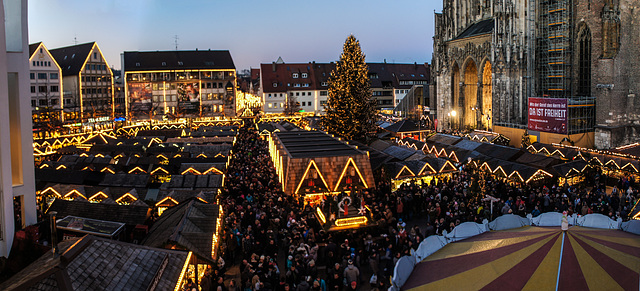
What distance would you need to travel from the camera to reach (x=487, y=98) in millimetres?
51938

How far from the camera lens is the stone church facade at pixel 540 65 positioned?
35.9m

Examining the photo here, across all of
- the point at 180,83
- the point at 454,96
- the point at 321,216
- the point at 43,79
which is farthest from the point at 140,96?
the point at 321,216

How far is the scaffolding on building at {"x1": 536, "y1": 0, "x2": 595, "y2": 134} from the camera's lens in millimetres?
42219

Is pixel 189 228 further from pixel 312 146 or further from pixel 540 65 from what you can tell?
pixel 540 65

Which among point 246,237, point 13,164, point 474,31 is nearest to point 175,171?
point 246,237

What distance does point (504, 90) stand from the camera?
45.3 meters

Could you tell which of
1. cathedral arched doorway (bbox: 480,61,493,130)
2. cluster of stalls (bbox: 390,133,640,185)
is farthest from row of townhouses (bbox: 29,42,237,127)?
cluster of stalls (bbox: 390,133,640,185)

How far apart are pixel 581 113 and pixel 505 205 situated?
79.2 ft

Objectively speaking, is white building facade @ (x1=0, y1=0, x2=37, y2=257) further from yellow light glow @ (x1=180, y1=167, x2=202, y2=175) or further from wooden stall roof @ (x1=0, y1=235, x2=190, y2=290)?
yellow light glow @ (x1=180, y1=167, x2=202, y2=175)

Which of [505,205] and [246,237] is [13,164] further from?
[505,205]

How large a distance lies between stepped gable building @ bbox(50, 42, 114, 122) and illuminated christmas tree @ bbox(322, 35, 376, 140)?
46330mm

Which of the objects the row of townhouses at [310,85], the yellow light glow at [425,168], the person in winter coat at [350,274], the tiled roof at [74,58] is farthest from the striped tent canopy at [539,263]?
the tiled roof at [74,58]

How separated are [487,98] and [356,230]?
39.2m

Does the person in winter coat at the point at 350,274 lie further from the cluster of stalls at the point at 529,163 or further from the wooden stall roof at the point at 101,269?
the cluster of stalls at the point at 529,163
